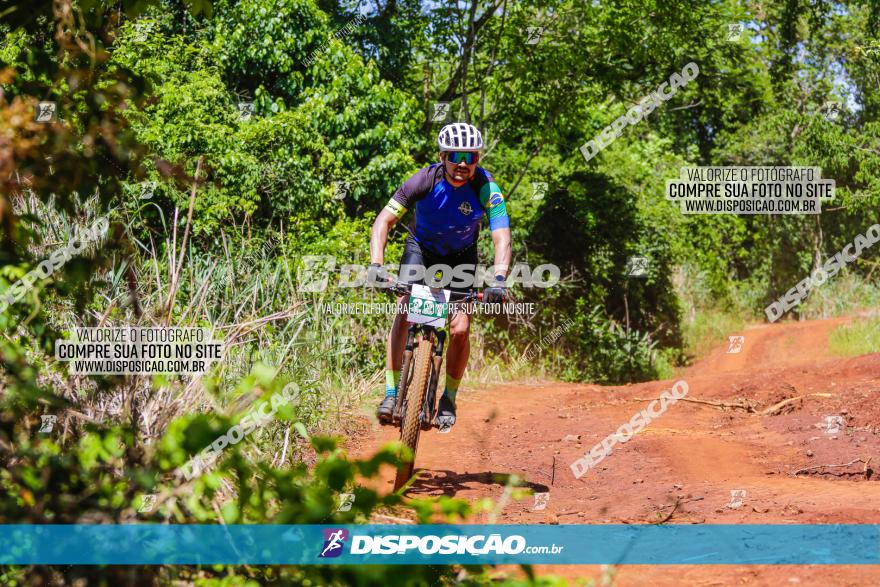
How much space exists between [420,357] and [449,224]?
1055mm

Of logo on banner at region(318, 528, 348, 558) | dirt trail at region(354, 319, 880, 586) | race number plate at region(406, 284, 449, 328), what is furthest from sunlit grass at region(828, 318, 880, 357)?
logo on banner at region(318, 528, 348, 558)

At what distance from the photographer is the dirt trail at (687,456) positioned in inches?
189

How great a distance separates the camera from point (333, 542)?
2631 millimetres

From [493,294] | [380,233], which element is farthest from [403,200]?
[493,294]

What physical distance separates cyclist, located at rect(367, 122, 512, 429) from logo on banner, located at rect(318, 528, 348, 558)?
136 inches

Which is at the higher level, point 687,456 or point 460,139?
point 460,139

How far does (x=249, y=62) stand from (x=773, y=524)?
1077 cm

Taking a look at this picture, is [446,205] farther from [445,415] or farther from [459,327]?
[445,415]

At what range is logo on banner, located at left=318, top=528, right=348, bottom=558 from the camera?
261cm

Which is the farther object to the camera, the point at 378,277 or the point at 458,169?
the point at 458,169

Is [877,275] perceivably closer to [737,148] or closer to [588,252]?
[737,148]

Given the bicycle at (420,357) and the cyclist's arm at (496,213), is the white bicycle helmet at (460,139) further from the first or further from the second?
the bicycle at (420,357)

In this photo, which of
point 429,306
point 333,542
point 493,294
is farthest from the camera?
point 429,306

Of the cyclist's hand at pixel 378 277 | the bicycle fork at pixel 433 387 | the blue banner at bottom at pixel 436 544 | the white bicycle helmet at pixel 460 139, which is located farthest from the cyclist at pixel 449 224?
the blue banner at bottom at pixel 436 544
